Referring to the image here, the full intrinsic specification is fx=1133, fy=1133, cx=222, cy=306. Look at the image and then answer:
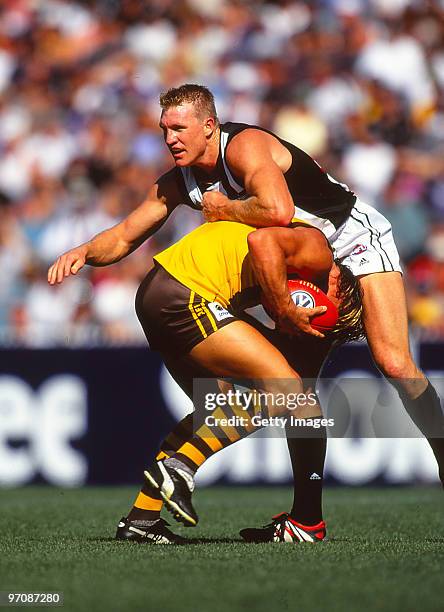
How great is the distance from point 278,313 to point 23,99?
26.6 feet

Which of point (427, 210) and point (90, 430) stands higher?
point (427, 210)

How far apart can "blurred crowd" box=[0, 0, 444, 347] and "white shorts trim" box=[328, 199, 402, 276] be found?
3.40m

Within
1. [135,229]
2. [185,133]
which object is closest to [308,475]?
[135,229]

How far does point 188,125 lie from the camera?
16.6 ft

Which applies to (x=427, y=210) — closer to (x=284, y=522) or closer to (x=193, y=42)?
(x=193, y=42)

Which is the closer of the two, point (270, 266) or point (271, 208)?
point (270, 266)

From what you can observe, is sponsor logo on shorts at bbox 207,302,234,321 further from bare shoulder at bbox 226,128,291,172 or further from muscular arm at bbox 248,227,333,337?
bare shoulder at bbox 226,128,291,172

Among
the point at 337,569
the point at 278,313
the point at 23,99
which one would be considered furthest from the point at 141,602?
the point at 23,99

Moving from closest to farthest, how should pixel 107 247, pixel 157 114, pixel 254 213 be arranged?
pixel 254 213 → pixel 107 247 → pixel 157 114

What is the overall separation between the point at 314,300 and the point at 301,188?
28.4 inches

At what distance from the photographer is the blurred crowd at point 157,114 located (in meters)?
9.97

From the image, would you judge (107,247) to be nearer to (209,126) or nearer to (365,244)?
(209,126)

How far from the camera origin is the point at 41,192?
36.4 feet

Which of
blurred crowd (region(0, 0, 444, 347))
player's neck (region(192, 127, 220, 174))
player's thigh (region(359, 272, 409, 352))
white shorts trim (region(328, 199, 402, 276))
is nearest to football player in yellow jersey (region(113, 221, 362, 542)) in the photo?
player's thigh (region(359, 272, 409, 352))
